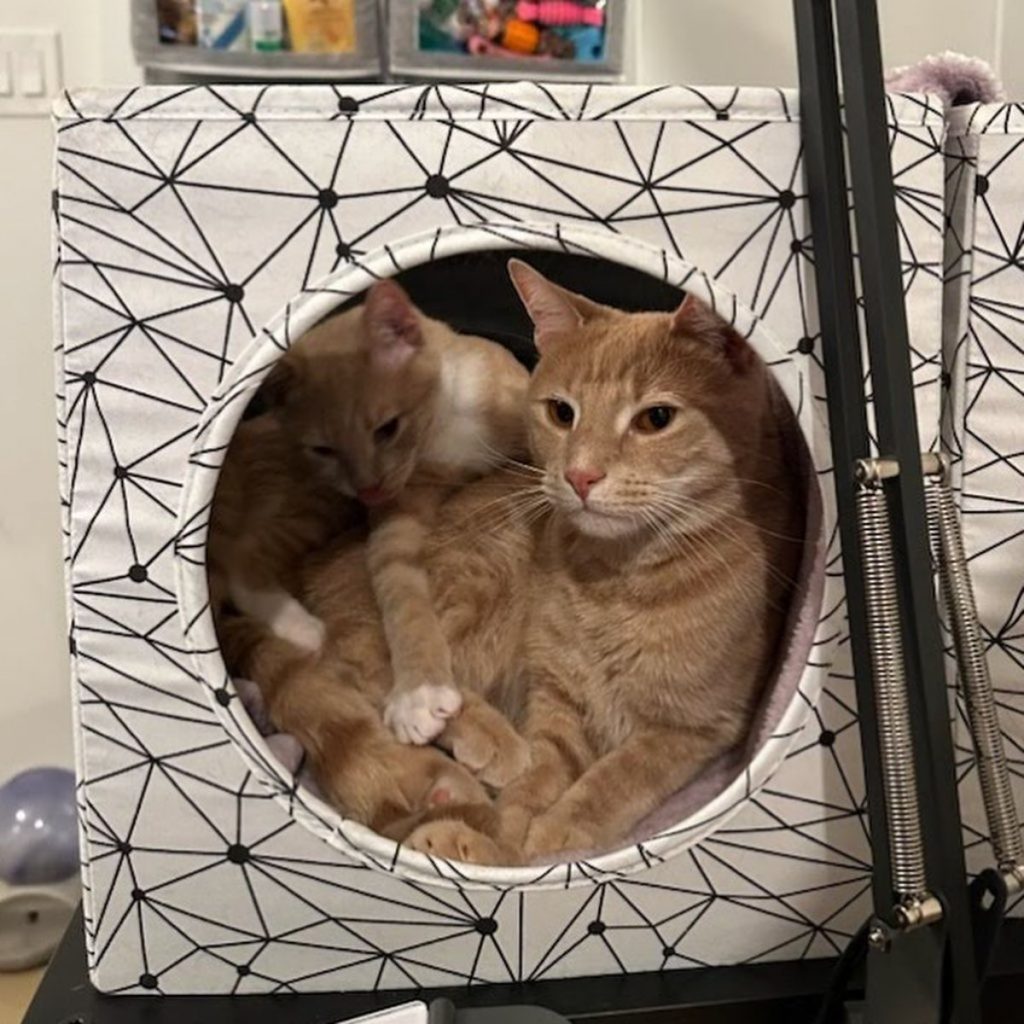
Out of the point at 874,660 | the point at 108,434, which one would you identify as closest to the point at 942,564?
the point at 874,660

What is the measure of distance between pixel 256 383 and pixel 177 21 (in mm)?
630

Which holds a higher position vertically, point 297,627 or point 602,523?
point 602,523

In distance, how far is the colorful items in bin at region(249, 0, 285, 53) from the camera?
1.35 meters

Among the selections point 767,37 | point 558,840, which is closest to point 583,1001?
point 558,840

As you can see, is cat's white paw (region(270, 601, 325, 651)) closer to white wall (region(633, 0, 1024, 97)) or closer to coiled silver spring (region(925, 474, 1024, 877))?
coiled silver spring (region(925, 474, 1024, 877))

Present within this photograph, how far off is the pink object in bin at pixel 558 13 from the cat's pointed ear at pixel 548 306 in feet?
1.26

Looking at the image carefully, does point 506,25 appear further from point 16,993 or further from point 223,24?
point 16,993

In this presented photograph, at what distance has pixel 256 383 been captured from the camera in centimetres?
97

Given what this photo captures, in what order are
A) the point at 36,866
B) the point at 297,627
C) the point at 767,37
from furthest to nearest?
1. the point at 767,37
2. the point at 36,866
3. the point at 297,627

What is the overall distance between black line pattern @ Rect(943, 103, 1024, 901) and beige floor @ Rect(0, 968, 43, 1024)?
111 cm

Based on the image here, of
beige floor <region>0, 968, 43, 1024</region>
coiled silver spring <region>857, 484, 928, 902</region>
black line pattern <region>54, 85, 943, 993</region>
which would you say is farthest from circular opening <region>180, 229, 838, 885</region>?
beige floor <region>0, 968, 43, 1024</region>

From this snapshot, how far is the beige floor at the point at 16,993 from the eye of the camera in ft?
4.66

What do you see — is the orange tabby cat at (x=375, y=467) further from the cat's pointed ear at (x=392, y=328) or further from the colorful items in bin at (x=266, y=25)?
the colorful items in bin at (x=266, y=25)

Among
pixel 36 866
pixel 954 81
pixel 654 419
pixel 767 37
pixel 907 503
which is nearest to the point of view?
pixel 907 503
